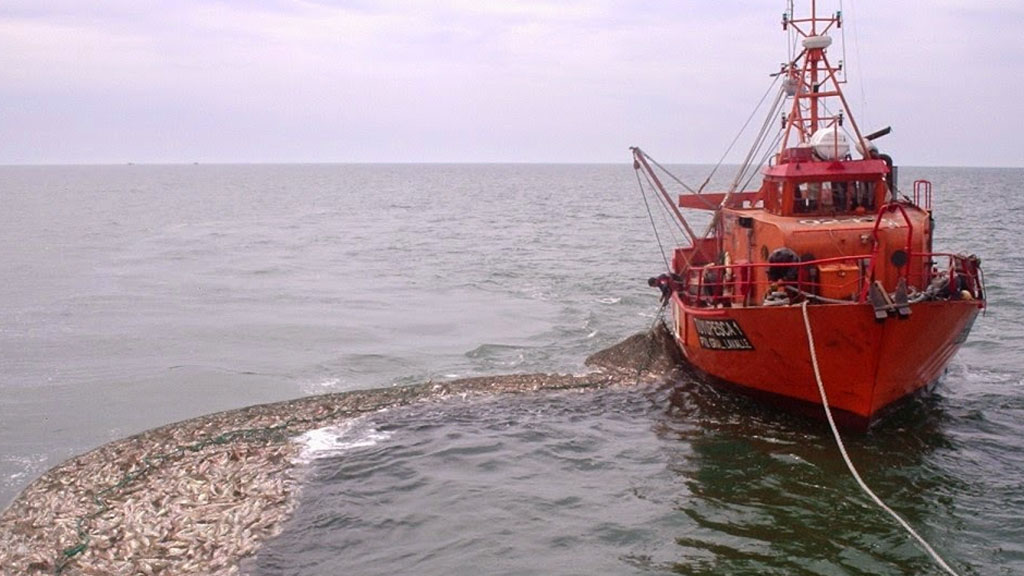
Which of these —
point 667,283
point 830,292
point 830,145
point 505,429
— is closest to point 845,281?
point 830,292

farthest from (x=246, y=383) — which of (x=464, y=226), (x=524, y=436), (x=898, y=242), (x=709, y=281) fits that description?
(x=464, y=226)

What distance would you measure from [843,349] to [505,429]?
6.11 metres

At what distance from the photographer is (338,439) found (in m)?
15.5

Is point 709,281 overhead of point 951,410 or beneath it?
overhead

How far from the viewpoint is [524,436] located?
1594 cm

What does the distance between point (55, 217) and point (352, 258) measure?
44.8 meters

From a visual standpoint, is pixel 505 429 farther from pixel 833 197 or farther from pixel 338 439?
pixel 833 197

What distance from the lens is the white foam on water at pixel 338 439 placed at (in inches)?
584

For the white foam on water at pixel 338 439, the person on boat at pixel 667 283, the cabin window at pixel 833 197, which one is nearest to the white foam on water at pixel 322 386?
the white foam on water at pixel 338 439

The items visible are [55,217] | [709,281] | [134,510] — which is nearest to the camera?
[134,510]

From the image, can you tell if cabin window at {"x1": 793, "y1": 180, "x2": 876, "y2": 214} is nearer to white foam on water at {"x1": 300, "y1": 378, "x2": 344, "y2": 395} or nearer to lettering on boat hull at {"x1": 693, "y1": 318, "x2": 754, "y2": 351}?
lettering on boat hull at {"x1": 693, "y1": 318, "x2": 754, "y2": 351}

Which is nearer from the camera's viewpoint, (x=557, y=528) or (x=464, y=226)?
(x=557, y=528)

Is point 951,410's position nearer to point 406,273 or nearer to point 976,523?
point 976,523

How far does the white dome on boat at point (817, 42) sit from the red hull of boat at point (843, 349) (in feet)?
22.8
